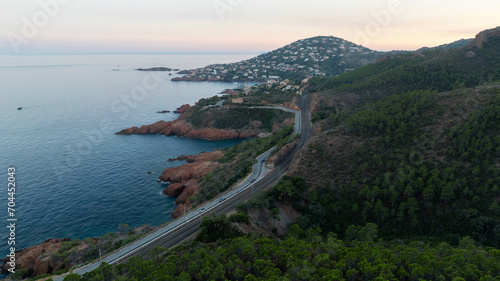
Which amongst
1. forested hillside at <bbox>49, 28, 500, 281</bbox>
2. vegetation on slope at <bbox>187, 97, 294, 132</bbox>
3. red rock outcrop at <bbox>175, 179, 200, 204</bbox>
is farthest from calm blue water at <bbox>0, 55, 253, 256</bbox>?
forested hillside at <bbox>49, 28, 500, 281</bbox>

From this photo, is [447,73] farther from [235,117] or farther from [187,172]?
[187,172]

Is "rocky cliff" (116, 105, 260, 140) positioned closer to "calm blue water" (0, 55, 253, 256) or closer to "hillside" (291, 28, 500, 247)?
"calm blue water" (0, 55, 253, 256)

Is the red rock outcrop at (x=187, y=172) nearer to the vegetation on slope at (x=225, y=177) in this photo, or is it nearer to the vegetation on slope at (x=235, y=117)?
the vegetation on slope at (x=225, y=177)

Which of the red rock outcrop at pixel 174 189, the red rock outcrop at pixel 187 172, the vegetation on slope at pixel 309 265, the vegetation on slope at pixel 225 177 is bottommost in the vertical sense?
the red rock outcrop at pixel 174 189

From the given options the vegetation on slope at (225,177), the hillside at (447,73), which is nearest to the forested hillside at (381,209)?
the vegetation on slope at (225,177)

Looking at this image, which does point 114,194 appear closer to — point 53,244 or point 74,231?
point 74,231

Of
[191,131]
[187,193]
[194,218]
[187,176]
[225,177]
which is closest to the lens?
[194,218]

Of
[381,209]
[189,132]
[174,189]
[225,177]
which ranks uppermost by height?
[381,209]

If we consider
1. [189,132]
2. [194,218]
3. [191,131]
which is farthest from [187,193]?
[191,131]

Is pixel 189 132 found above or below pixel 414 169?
below
